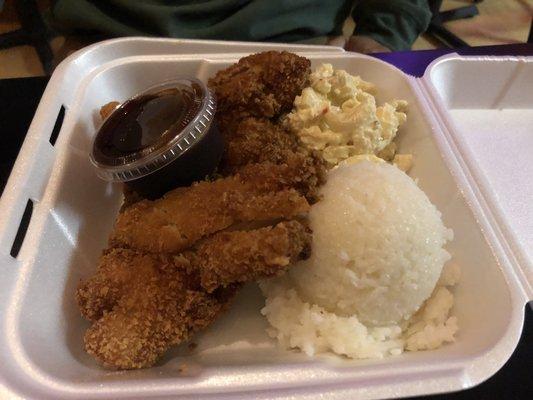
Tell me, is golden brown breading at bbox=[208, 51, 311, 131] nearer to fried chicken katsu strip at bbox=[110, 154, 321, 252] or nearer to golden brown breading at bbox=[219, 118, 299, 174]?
golden brown breading at bbox=[219, 118, 299, 174]

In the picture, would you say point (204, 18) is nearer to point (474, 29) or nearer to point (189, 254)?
point (189, 254)

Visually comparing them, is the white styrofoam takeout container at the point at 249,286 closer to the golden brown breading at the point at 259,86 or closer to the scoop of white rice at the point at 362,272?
the scoop of white rice at the point at 362,272

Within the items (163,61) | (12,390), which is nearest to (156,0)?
(163,61)

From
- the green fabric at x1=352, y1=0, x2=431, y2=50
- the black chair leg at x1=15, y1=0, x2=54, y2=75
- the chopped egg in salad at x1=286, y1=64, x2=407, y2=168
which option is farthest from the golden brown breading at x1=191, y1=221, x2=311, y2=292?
the black chair leg at x1=15, y1=0, x2=54, y2=75

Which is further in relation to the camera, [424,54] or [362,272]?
[424,54]

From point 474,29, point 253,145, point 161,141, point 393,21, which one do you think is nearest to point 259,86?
point 253,145
